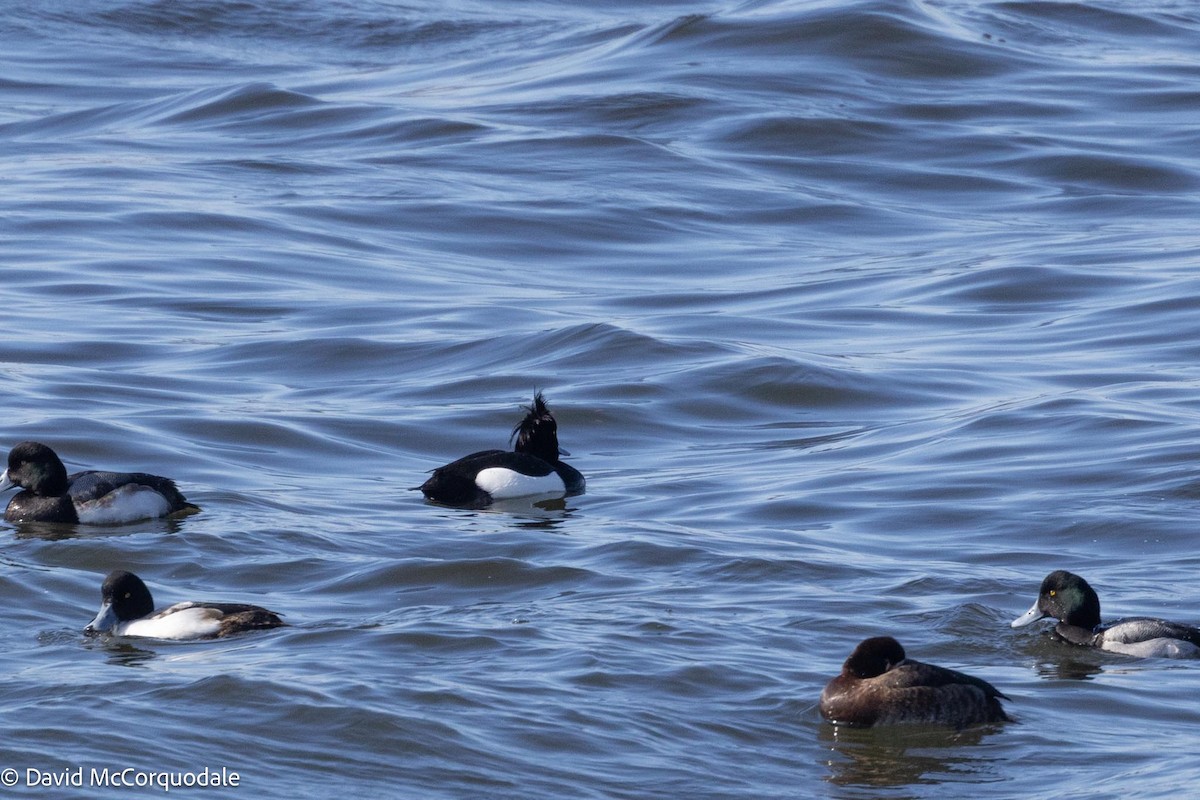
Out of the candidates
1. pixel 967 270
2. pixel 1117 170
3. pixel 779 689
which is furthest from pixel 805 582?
pixel 1117 170

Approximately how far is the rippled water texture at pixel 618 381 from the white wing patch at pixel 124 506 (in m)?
0.13

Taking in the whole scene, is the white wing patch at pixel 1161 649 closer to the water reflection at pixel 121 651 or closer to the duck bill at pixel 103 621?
the water reflection at pixel 121 651

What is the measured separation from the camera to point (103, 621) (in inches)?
382

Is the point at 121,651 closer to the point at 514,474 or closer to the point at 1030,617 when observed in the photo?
the point at 1030,617

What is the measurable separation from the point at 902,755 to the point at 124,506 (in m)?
5.64

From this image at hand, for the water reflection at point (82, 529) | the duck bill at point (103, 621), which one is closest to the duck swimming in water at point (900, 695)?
the duck bill at point (103, 621)

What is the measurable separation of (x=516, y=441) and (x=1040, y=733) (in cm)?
683

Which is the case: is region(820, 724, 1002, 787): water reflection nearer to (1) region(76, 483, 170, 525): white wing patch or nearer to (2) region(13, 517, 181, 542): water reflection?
(2) region(13, 517, 181, 542): water reflection

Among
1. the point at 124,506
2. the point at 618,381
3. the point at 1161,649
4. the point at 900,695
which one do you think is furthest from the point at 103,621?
the point at 618,381

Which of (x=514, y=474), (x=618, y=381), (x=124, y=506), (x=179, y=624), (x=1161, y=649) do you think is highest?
(x=1161, y=649)

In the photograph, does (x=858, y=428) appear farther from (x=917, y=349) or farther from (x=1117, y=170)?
(x=1117, y=170)

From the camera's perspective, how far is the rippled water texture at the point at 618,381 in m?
8.36

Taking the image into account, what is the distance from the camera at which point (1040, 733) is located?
27.5 feet

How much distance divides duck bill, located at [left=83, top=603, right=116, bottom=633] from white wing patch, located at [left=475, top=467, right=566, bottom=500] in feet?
13.3
